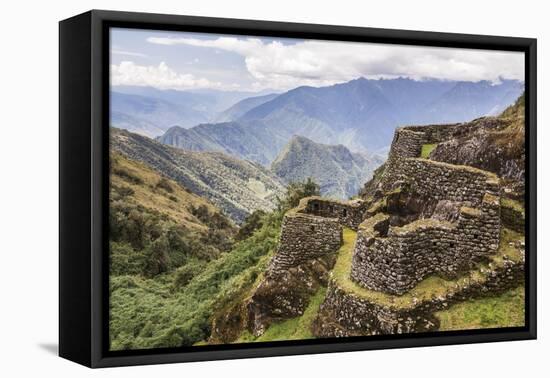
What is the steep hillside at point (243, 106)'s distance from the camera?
1420cm

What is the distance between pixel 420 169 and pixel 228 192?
285 centimetres

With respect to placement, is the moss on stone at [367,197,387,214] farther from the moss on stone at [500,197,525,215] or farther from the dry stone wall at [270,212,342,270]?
the moss on stone at [500,197,525,215]

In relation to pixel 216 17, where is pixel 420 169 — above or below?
below

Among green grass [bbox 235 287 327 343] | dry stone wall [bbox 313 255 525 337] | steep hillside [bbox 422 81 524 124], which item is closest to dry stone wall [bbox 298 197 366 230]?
dry stone wall [bbox 313 255 525 337]

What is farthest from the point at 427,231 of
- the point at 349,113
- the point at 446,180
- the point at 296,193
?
the point at 349,113

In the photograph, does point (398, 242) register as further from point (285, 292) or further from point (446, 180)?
point (285, 292)

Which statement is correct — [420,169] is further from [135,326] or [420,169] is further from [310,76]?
[135,326]

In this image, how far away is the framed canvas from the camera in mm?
12719

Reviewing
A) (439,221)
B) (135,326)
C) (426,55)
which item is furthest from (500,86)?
(135,326)

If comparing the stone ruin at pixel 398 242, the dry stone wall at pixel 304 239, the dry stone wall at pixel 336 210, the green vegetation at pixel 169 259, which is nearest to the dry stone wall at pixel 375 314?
the stone ruin at pixel 398 242

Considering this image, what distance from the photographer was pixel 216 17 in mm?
13281

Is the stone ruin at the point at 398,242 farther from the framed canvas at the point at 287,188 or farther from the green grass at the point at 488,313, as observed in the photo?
the green grass at the point at 488,313

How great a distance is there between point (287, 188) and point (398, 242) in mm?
1675

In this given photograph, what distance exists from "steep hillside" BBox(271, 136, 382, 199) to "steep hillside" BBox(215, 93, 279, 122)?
66 centimetres
